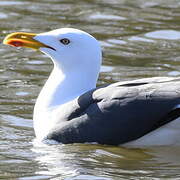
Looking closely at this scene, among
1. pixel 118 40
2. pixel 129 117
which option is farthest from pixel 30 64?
pixel 129 117

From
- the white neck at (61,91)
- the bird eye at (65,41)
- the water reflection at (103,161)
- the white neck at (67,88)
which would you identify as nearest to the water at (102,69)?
the water reflection at (103,161)

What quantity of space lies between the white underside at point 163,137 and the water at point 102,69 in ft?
0.33

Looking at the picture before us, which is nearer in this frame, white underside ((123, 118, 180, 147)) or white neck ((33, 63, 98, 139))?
white underside ((123, 118, 180, 147))

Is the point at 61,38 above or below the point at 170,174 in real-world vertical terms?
above

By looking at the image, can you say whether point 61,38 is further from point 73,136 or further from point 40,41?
point 73,136

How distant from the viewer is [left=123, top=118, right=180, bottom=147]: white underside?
9.12 meters

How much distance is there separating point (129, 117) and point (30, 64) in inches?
158

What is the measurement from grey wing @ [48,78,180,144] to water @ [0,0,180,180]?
0.15 m

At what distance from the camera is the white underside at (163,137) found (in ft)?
29.9

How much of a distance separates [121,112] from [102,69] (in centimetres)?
365

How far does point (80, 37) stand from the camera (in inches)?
384

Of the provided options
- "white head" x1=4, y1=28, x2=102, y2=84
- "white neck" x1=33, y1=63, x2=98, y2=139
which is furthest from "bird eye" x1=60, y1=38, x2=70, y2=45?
"white neck" x1=33, y1=63, x2=98, y2=139

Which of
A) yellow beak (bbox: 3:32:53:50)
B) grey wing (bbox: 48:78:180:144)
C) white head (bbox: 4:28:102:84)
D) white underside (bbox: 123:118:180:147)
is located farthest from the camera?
yellow beak (bbox: 3:32:53:50)

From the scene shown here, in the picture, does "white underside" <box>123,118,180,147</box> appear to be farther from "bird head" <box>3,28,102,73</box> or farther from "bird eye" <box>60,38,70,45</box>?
"bird eye" <box>60,38,70,45</box>
